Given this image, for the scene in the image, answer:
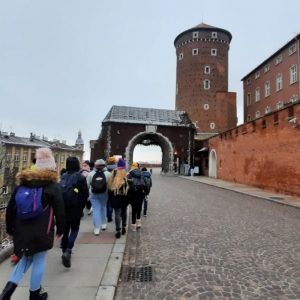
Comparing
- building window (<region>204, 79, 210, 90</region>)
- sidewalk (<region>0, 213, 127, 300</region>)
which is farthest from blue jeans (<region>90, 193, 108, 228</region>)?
building window (<region>204, 79, 210, 90</region>)

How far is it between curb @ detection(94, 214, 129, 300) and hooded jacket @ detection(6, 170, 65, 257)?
3.24 feet

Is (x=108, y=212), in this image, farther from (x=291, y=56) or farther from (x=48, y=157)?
(x=291, y=56)

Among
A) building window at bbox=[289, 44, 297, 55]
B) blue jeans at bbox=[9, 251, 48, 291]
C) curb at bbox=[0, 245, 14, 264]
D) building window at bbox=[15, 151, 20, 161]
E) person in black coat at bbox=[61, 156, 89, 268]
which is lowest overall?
curb at bbox=[0, 245, 14, 264]

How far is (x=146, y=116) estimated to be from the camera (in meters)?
40.8

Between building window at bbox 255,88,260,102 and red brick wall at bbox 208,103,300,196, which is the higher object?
building window at bbox 255,88,260,102

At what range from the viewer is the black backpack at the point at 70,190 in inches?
175

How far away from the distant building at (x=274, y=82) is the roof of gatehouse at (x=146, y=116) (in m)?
11.6

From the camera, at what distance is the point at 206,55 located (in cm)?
4778

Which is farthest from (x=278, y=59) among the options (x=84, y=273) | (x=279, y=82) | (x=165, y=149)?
(x=84, y=273)

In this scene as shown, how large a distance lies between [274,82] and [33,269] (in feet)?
129

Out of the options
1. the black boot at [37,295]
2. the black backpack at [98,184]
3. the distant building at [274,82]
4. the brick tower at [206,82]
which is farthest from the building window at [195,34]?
the black boot at [37,295]

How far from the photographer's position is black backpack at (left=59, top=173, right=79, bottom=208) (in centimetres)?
444

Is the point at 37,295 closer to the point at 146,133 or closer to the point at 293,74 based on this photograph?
the point at 293,74

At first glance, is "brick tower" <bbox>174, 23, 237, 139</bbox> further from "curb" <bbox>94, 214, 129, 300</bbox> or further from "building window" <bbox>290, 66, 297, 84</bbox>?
"curb" <bbox>94, 214, 129, 300</bbox>
